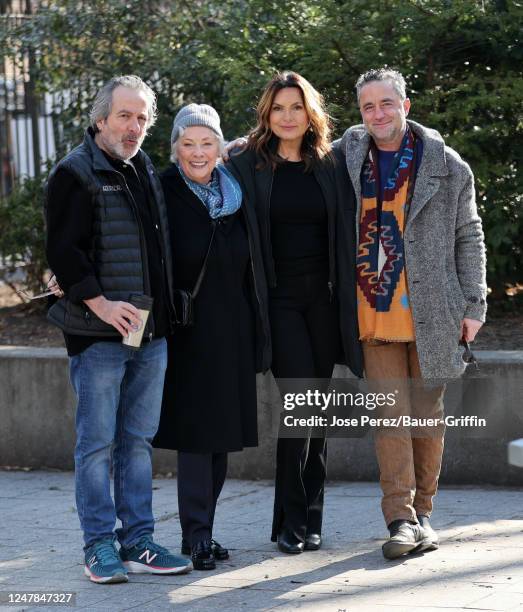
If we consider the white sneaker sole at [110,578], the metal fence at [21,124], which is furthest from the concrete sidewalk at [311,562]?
the metal fence at [21,124]

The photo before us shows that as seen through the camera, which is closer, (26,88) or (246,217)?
(246,217)

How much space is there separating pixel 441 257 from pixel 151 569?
1.78 meters

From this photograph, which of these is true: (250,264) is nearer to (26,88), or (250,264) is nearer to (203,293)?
(203,293)

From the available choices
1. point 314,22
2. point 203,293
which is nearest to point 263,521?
point 203,293

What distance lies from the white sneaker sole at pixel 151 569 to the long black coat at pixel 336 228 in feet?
3.62

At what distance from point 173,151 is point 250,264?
0.58 metres

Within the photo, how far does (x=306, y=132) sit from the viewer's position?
5.36 m

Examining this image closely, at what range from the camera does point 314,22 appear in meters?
7.99

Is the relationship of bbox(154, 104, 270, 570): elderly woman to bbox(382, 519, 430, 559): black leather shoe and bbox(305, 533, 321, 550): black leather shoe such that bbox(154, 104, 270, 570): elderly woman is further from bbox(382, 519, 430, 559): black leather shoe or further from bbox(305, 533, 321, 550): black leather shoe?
bbox(382, 519, 430, 559): black leather shoe

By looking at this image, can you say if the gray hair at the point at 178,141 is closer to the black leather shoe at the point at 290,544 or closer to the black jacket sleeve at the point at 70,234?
the black jacket sleeve at the point at 70,234

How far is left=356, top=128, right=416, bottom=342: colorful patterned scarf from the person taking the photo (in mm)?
5289

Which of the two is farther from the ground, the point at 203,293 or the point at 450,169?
the point at 450,169

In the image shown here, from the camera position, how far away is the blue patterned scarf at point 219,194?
204 inches
